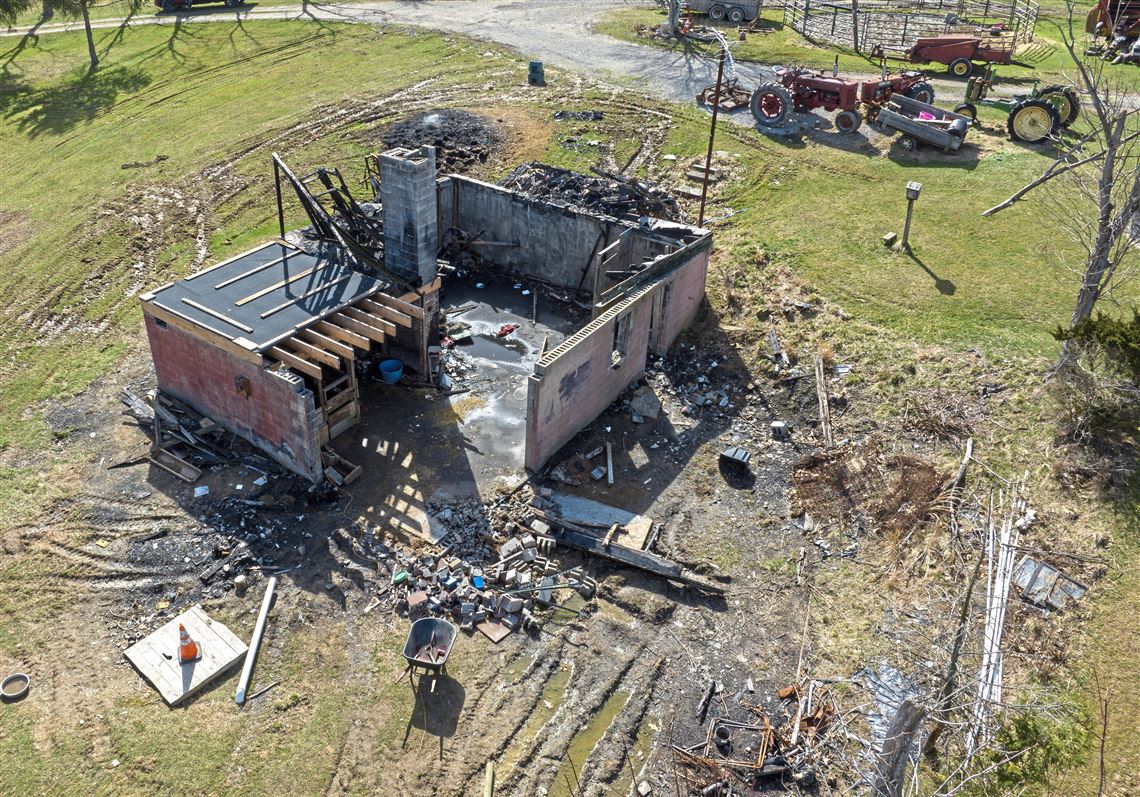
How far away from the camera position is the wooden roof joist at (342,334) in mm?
14172

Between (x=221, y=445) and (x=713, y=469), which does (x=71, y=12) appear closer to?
(x=221, y=445)

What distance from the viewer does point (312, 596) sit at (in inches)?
488

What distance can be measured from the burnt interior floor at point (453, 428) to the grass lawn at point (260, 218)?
9.58 ft

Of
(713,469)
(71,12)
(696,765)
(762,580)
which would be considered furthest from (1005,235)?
(71,12)

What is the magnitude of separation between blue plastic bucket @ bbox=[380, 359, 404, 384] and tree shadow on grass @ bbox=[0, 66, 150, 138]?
61.4ft

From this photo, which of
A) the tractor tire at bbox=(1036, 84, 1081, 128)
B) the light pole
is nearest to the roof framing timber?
the light pole

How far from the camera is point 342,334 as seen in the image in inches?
566

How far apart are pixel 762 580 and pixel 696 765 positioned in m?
3.28

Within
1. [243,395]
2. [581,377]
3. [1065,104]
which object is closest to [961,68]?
[1065,104]

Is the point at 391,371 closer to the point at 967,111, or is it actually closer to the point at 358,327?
the point at 358,327

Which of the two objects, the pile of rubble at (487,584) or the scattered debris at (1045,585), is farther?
the pile of rubble at (487,584)

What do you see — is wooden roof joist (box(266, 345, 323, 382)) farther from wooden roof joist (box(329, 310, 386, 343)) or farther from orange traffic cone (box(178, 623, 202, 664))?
orange traffic cone (box(178, 623, 202, 664))

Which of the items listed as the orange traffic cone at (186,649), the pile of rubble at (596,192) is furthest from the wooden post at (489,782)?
the pile of rubble at (596,192)

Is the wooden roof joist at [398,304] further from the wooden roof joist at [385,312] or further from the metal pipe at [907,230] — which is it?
the metal pipe at [907,230]
